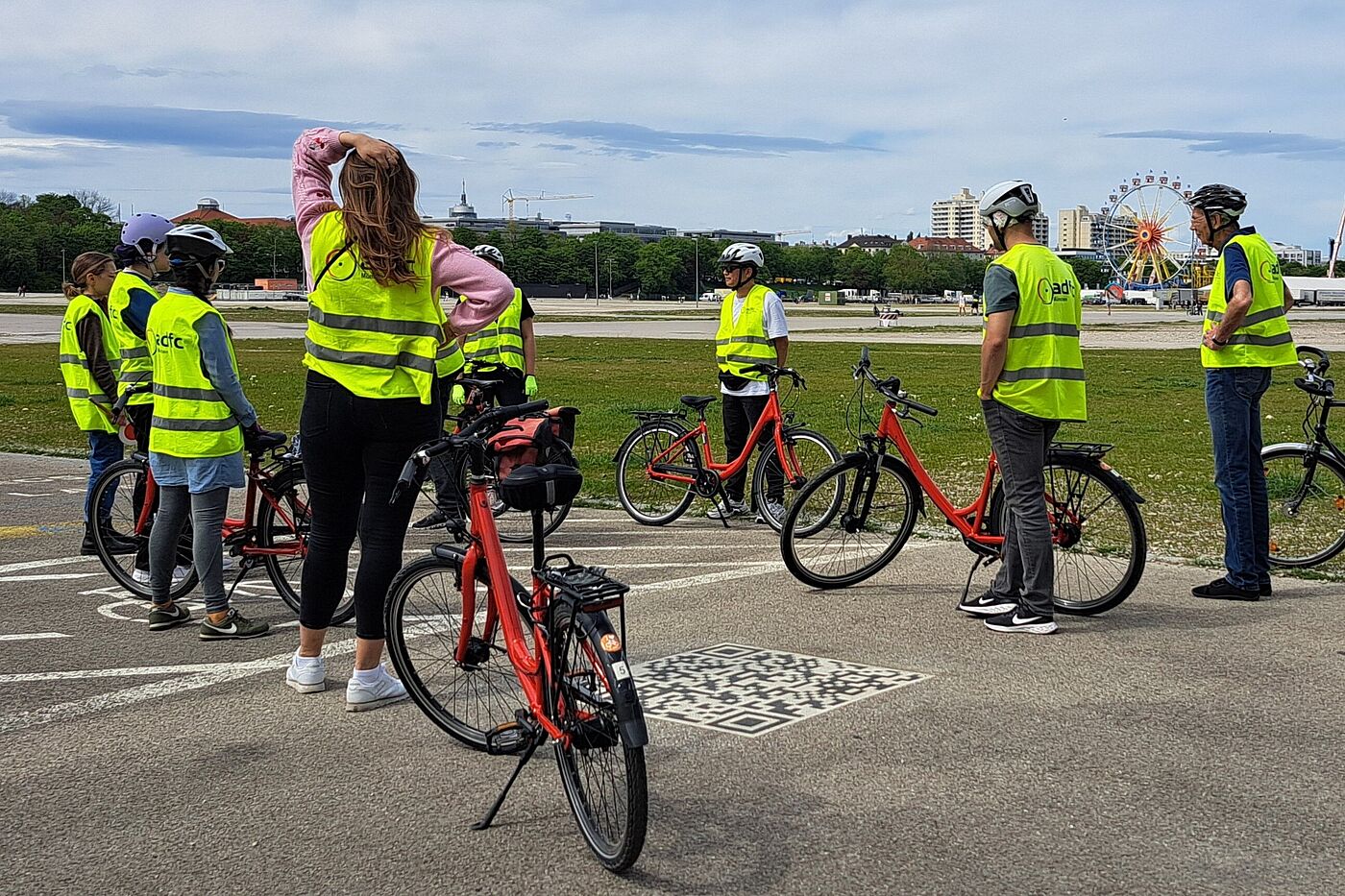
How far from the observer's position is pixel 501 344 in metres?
9.78

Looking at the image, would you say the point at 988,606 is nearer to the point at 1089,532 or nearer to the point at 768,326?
the point at 1089,532

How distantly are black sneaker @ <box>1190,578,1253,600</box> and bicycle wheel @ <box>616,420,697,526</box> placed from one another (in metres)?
3.86

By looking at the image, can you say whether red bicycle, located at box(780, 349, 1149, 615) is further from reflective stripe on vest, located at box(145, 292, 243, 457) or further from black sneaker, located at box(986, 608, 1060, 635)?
reflective stripe on vest, located at box(145, 292, 243, 457)

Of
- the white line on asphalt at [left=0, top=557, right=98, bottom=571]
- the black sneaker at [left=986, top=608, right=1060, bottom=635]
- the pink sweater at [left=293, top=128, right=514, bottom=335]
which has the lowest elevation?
the black sneaker at [left=986, top=608, right=1060, bottom=635]

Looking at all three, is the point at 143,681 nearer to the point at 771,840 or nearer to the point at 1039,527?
the point at 771,840

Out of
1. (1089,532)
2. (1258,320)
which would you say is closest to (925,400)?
(1258,320)

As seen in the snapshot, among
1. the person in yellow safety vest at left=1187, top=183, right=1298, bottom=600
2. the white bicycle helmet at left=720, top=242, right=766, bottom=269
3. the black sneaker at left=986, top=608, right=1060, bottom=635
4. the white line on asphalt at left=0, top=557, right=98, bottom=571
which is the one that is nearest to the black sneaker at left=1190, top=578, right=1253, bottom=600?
the person in yellow safety vest at left=1187, top=183, right=1298, bottom=600

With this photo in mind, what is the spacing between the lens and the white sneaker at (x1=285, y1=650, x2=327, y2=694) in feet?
17.8

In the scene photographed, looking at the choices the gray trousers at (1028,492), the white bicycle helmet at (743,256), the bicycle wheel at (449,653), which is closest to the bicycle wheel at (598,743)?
the bicycle wheel at (449,653)

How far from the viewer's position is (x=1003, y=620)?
6578mm

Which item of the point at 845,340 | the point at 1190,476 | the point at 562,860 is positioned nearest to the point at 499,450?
the point at 562,860

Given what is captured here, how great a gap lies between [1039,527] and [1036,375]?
0.73 metres

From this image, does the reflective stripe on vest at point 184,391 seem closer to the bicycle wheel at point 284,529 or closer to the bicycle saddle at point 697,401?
the bicycle wheel at point 284,529

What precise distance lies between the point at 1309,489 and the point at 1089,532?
2.04m
